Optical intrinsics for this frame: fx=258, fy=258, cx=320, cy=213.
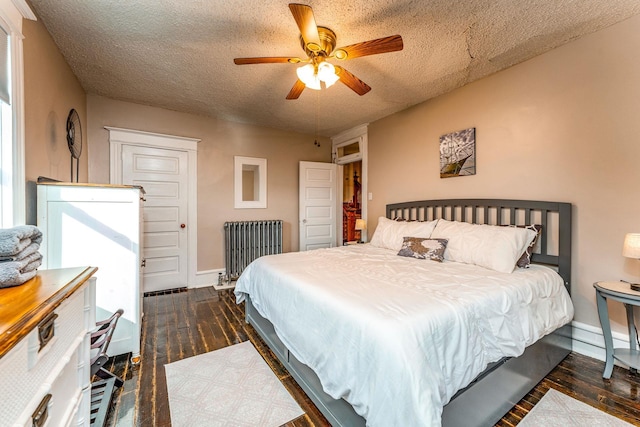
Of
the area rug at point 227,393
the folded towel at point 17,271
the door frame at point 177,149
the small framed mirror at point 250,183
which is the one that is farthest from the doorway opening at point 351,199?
the folded towel at point 17,271

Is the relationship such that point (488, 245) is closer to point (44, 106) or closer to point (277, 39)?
point (277, 39)

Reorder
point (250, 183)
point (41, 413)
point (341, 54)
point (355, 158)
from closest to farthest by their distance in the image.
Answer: point (41, 413)
point (341, 54)
point (250, 183)
point (355, 158)

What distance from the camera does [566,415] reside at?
5.10 ft

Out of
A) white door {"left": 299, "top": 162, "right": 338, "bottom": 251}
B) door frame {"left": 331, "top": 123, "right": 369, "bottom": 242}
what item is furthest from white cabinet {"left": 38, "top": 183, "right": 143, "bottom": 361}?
door frame {"left": 331, "top": 123, "right": 369, "bottom": 242}

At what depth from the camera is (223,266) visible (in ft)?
13.9

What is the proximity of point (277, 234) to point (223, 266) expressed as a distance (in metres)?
1.03

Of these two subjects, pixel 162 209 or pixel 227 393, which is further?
pixel 162 209

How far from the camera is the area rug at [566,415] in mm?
1492

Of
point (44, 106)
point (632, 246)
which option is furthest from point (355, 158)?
point (44, 106)

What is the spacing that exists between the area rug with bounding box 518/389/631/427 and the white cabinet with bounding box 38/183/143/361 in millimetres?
2788

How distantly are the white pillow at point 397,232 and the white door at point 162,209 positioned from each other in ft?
9.44

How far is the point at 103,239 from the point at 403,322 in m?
2.17

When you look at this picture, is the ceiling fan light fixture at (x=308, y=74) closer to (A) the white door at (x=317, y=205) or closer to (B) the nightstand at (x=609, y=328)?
(B) the nightstand at (x=609, y=328)

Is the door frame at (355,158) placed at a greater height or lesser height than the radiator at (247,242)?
greater
